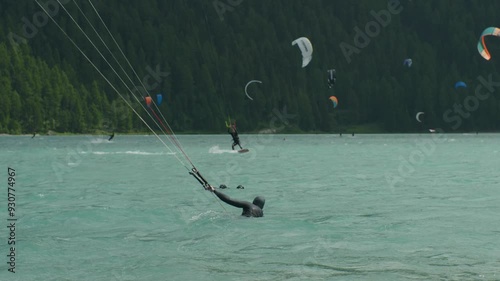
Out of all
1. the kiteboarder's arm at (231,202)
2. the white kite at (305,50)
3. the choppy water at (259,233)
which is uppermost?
the white kite at (305,50)

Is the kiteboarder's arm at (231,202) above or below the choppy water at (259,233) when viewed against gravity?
above

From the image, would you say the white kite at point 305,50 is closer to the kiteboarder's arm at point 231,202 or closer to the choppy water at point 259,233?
the choppy water at point 259,233

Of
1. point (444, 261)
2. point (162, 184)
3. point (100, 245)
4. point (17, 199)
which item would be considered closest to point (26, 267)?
point (100, 245)

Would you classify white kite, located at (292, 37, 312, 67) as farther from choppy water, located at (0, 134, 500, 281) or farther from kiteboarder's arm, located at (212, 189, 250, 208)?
kiteboarder's arm, located at (212, 189, 250, 208)

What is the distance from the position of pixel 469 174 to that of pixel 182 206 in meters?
25.5

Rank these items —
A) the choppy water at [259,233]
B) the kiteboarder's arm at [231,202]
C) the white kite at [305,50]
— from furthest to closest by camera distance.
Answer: the white kite at [305,50] < the kiteboarder's arm at [231,202] < the choppy water at [259,233]

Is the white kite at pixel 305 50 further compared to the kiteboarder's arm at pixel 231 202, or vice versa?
the white kite at pixel 305 50

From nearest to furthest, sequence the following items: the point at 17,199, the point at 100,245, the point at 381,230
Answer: the point at 100,245 < the point at 381,230 < the point at 17,199

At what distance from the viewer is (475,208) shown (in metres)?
26.9

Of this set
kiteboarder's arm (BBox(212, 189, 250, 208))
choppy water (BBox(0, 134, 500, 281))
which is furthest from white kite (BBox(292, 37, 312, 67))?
kiteboarder's arm (BBox(212, 189, 250, 208))

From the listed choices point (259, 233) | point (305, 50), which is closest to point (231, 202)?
point (259, 233)

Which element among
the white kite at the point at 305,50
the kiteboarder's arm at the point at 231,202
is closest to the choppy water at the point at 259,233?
the kiteboarder's arm at the point at 231,202

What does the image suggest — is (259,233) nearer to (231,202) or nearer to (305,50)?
(231,202)

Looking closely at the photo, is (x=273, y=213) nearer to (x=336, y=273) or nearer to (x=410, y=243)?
(x=410, y=243)
